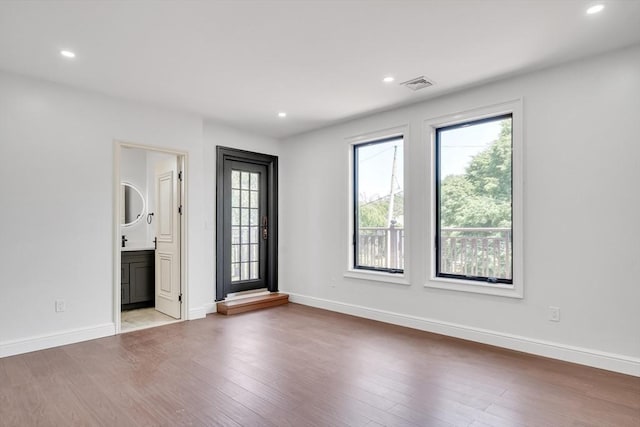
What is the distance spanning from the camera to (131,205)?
5.89 meters

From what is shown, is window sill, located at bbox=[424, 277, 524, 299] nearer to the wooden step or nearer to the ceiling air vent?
the ceiling air vent

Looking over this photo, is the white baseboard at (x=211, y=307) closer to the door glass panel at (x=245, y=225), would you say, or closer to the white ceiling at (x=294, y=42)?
the door glass panel at (x=245, y=225)

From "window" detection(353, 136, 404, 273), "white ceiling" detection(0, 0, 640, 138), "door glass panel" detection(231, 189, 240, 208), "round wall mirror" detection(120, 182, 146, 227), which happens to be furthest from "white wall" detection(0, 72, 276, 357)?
"window" detection(353, 136, 404, 273)

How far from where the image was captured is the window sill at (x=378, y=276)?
4492 mm

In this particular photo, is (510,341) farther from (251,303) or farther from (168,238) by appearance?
(168,238)

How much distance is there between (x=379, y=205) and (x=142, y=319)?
11.7 ft

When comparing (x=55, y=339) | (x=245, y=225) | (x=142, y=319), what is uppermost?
(x=245, y=225)

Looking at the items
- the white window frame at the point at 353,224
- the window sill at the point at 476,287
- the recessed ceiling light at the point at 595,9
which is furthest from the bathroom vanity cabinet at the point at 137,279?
the recessed ceiling light at the point at 595,9

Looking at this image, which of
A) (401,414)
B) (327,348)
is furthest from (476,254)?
(401,414)

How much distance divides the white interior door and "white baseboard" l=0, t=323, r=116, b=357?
3.11 feet

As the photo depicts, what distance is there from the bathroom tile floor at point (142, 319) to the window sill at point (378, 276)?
2.44 metres

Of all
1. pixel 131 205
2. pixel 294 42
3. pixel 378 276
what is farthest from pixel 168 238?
pixel 294 42

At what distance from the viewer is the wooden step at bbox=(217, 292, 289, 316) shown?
5.09 meters

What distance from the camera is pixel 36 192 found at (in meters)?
3.62
